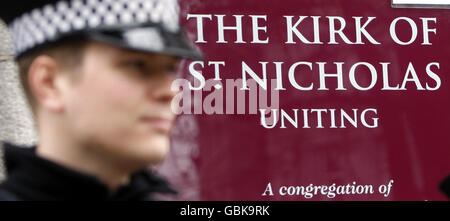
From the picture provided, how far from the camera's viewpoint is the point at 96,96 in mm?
1630

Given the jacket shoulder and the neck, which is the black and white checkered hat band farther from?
the jacket shoulder

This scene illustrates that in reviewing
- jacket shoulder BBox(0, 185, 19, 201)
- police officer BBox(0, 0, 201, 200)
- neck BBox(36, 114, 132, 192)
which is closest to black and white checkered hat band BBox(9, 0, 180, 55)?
police officer BBox(0, 0, 201, 200)

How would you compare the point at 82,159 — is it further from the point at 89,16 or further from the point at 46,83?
the point at 89,16

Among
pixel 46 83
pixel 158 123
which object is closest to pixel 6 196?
pixel 46 83

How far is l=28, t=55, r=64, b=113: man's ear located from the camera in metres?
1.67

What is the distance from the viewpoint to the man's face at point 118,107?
64.2 inches

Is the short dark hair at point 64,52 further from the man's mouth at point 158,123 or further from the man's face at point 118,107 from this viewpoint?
the man's mouth at point 158,123

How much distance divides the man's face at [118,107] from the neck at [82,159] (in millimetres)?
13

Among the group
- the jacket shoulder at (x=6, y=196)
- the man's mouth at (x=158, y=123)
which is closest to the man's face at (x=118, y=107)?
the man's mouth at (x=158, y=123)

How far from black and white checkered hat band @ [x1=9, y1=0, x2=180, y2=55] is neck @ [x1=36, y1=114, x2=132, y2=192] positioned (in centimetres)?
19
